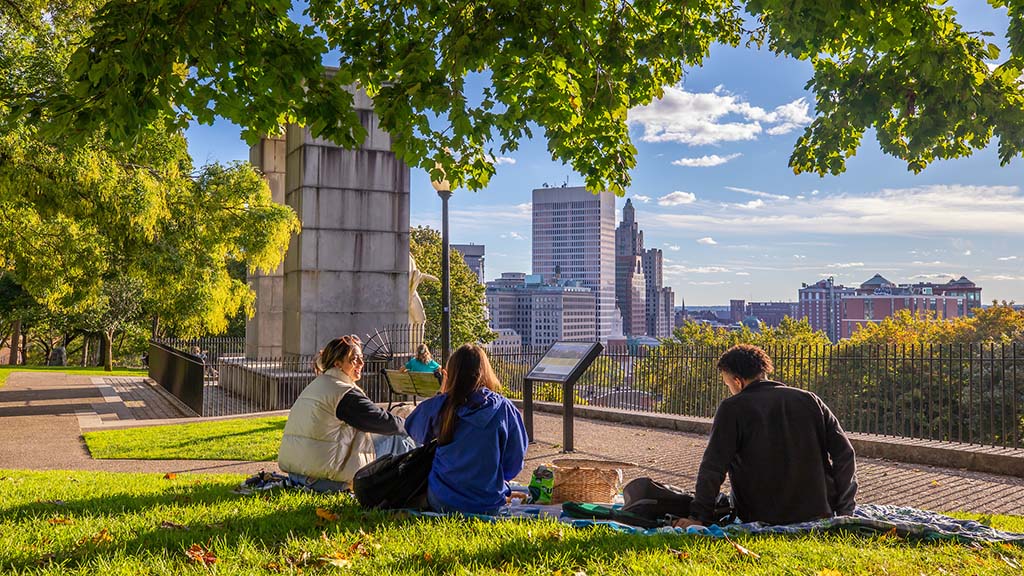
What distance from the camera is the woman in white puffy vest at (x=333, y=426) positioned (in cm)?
609

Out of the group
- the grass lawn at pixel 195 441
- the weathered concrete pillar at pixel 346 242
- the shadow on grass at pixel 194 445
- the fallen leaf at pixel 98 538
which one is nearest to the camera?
the fallen leaf at pixel 98 538

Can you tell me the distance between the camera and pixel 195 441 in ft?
34.7

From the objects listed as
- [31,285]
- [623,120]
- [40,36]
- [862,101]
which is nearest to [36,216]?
[31,285]

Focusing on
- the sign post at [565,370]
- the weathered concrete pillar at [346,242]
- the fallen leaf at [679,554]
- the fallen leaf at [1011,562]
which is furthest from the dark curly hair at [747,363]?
the weathered concrete pillar at [346,242]

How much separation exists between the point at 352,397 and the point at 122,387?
17835mm

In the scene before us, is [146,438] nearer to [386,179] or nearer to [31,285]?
[31,285]

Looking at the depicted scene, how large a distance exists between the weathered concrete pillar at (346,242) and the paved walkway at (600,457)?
3701 mm

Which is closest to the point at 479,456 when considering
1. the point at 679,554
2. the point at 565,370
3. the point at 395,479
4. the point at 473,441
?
the point at 473,441

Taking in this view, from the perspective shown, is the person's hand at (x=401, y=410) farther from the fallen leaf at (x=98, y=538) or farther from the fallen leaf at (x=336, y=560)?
the fallen leaf at (x=336, y=560)

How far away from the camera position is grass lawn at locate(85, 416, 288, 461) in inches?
378

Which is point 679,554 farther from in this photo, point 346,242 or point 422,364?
point 346,242

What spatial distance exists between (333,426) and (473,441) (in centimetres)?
140

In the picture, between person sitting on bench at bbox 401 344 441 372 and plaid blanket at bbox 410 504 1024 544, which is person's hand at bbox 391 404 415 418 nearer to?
person sitting on bench at bbox 401 344 441 372

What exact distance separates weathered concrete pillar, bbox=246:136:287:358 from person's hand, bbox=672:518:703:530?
1733 cm
